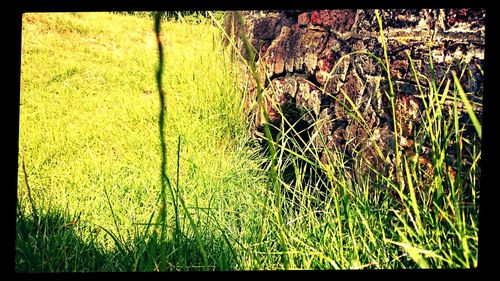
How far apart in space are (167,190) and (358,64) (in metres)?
0.66

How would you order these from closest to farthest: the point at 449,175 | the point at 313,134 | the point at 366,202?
the point at 449,175
the point at 366,202
the point at 313,134

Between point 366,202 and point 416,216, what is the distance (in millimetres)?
146

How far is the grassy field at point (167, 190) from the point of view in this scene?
142 centimetres

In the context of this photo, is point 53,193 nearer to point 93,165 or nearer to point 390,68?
point 93,165

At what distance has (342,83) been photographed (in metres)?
1.60

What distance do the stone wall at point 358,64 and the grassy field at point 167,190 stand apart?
0.08 m

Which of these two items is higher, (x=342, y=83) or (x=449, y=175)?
(x=342, y=83)

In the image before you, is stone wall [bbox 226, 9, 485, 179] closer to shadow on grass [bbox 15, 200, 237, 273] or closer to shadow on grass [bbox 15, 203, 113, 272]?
shadow on grass [bbox 15, 200, 237, 273]

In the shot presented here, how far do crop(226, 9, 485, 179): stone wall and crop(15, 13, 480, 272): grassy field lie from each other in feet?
0.26

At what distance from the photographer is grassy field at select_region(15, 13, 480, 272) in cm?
142

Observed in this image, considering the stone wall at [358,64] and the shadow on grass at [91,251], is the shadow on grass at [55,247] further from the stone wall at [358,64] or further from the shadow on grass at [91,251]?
the stone wall at [358,64]

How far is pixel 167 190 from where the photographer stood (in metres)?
1.53

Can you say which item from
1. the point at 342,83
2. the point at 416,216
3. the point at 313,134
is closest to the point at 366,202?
the point at 416,216

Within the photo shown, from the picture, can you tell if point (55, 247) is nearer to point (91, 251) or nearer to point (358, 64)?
point (91, 251)
